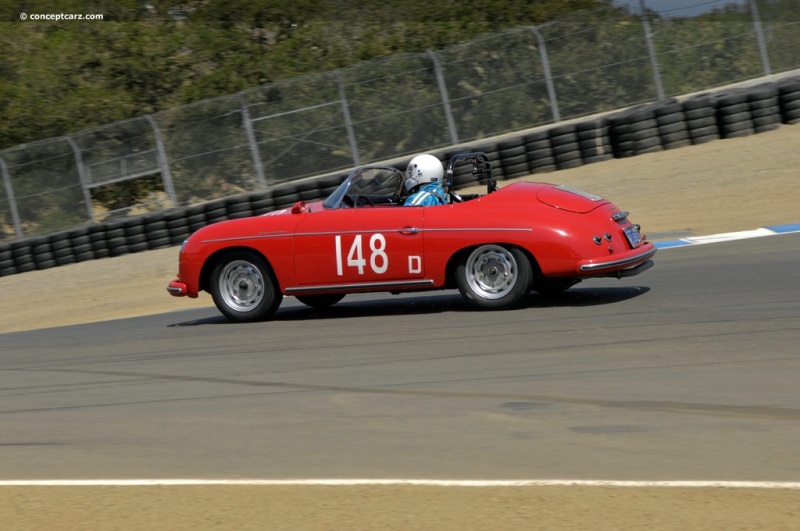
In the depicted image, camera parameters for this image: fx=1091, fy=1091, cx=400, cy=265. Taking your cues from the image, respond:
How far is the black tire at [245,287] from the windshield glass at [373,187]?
0.86 meters

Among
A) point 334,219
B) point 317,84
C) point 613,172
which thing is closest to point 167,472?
point 334,219

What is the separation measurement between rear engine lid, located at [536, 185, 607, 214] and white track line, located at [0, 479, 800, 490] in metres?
4.37

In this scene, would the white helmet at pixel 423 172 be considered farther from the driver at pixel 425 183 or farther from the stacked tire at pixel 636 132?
the stacked tire at pixel 636 132

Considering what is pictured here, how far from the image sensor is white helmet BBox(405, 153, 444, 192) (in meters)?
9.47

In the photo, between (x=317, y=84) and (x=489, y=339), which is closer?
(x=489, y=339)

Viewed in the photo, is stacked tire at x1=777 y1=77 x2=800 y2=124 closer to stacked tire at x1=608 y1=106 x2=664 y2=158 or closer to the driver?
stacked tire at x1=608 y1=106 x2=664 y2=158

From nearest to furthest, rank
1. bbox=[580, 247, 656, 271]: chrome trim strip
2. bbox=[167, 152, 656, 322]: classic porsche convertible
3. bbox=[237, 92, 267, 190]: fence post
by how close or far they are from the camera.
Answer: bbox=[580, 247, 656, 271]: chrome trim strip, bbox=[167, 152, 656, 322]: classic porsche convertible, bbox=[237, 92, 267, 190]: fence post

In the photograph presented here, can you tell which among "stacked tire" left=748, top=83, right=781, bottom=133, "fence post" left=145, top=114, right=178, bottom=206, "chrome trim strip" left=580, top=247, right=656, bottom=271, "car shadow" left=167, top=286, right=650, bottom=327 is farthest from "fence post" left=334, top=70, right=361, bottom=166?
"chrome trim strip" left=580, top=247, right=656, bottom=271

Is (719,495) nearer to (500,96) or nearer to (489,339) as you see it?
(489,339)

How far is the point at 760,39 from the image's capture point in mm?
19812

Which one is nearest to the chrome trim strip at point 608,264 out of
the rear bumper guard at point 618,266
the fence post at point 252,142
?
the rear bumper guard at point 618,266

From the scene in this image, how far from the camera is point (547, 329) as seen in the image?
8023 millimetres

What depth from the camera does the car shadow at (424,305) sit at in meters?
9.11

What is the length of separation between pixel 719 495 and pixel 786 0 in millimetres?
17488
